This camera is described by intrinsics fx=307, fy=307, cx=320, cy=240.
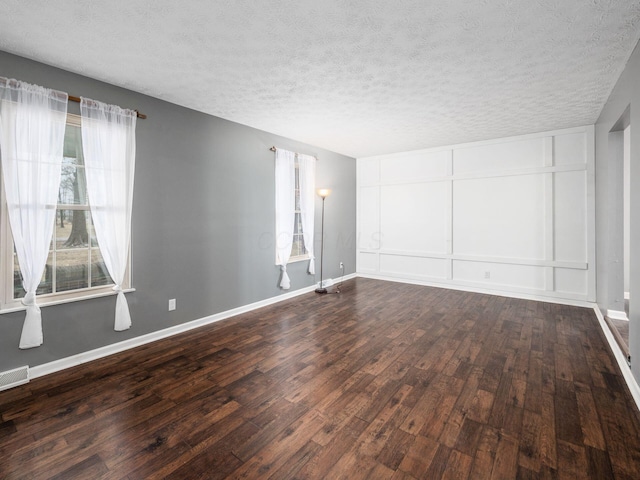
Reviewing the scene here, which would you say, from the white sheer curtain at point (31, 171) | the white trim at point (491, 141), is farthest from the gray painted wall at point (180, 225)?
the white trim at point (491, 141)

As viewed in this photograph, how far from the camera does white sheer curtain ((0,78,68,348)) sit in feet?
8.05

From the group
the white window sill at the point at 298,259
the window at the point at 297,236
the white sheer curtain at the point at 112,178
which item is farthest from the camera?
the window at the point at 297,236

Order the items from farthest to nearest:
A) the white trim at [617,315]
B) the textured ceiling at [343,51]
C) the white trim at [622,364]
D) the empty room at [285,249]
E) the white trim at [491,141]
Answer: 1. the white trim at [491,141]
2. the white trim at [617,315]
3. the white trim at [622,364]
4. the textured ceiling at [343,51]
5. the empty room at [285,249]

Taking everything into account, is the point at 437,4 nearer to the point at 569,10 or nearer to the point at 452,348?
the point at 569,10

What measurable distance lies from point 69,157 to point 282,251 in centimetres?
285

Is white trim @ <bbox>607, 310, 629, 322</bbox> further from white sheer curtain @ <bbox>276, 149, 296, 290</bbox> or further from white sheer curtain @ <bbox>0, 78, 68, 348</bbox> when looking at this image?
white sheer curtain @ <bbox>0, 78, 68, 348</bbox>

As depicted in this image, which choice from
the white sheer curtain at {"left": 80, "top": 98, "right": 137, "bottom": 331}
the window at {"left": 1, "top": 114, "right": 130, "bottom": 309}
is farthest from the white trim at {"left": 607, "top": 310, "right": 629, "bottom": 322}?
the window at {"left": 1, "top": 114, "right": 130, "bottom": 309}

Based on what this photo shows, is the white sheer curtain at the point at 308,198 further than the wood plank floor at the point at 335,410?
Yes

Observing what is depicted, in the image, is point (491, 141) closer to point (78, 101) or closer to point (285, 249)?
point (285, 249)

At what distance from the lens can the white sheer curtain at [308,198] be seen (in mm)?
5270

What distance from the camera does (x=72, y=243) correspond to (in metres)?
2.88

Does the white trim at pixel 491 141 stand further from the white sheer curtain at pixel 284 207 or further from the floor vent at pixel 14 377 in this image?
the floor vent at pixel 14 377

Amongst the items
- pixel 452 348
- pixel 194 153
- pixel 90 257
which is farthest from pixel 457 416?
pixel 194 153

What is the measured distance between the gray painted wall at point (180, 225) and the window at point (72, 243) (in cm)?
15
